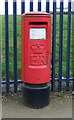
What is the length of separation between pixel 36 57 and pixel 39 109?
2.50 ft

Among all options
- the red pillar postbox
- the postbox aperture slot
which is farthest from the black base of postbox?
the postbox aperture slot

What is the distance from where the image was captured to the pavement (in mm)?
4020

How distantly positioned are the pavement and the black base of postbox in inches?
3.0

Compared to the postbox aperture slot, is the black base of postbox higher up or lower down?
lower down

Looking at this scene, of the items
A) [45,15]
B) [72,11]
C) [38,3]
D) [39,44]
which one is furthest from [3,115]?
[72,11]

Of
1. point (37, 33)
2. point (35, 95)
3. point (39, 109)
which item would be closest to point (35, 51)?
point (37, 33)

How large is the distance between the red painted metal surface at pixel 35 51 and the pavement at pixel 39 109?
402 mm

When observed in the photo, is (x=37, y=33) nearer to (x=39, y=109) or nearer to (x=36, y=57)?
(x=36, y=57)

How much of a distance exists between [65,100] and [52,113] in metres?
0.58

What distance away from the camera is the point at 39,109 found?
14.0ft

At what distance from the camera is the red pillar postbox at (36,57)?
4.11 m

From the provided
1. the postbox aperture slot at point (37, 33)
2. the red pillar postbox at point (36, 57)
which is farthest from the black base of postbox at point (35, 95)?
the postbox aperture slot at point (37, 33)

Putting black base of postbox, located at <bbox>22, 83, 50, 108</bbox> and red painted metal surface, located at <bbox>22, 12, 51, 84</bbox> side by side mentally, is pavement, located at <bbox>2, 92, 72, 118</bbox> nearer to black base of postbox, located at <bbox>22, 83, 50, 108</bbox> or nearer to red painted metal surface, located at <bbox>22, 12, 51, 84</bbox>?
black base of postbox, located at <bbox>22, 83, 50, 108</bbox>

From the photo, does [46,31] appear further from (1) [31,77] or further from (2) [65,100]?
(2) [65,100]
